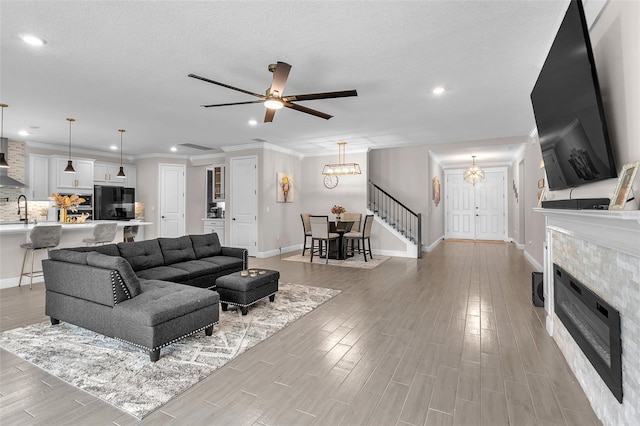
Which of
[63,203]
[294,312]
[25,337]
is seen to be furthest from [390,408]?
[63,203]

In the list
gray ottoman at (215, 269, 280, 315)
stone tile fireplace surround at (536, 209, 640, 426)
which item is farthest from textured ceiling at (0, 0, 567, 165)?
gray ottoman at (215, 269, 280, 315)

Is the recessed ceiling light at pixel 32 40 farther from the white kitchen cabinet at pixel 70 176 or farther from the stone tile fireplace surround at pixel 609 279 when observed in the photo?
the white kitchen cabinet at pixel 70 176

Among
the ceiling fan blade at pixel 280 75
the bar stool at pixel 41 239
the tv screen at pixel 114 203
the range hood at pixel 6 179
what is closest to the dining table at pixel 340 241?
the ceiling fan blade at pixel 280 75

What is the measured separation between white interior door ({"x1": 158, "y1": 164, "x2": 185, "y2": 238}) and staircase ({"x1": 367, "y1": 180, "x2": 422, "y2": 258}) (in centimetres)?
573

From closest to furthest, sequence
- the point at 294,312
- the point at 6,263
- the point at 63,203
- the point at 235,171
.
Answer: the point at 294,312
the point at 6,263
the point at 63,203
the point at 235,171

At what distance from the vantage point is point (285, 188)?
859 cm

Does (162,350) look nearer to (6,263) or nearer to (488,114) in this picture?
(6,263)

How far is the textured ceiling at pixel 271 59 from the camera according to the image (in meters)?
2.53

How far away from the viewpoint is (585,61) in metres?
1.90

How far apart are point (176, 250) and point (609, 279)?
4769 millimetres

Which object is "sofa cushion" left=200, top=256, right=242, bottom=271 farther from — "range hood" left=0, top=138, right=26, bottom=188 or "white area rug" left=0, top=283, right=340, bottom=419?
"range hood" left=0, top=138, right=26, bottom=188

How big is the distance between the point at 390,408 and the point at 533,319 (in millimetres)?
2452

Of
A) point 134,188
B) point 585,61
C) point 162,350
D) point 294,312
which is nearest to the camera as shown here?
point 585,61

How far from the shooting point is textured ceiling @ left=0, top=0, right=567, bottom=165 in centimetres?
253
